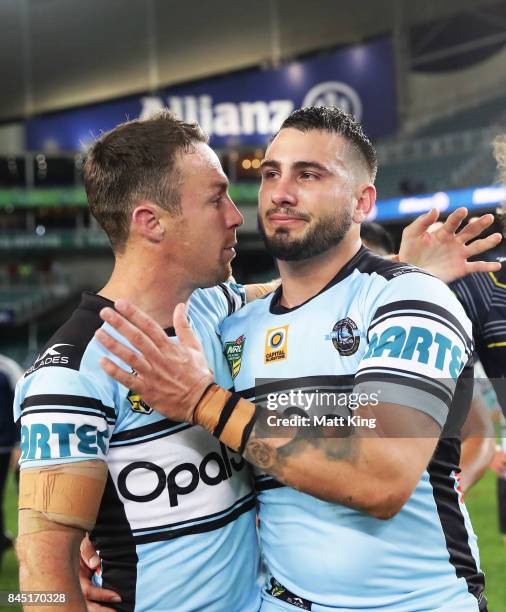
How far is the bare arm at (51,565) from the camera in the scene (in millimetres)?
1954

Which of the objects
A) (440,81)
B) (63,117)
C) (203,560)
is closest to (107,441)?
(203,560)

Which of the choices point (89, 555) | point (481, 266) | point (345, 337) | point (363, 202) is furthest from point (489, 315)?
point (89, 555)

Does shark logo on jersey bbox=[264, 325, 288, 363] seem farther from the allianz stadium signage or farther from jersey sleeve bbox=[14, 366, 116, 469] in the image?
the allianz stadium signage

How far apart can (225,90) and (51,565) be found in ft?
86.1

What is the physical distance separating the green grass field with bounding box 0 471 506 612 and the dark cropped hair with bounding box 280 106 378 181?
366cm

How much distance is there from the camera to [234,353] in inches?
92.6

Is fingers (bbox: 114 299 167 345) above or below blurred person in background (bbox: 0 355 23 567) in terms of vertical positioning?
above

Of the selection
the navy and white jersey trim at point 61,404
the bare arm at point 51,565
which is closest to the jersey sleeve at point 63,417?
the navy and white jersey trim at point 61,404

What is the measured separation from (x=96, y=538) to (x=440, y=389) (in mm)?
1037

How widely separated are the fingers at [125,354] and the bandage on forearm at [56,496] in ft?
1.24

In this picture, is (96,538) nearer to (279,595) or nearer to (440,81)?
(279,595)

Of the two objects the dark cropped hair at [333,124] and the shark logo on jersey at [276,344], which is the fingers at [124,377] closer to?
the shark logo on jersey at [276,344]

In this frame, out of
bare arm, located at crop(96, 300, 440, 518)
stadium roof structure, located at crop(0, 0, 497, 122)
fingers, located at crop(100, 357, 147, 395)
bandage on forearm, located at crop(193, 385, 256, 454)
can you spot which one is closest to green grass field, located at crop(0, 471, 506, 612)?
bare arm, located at crop(96, 300, 440, 518)

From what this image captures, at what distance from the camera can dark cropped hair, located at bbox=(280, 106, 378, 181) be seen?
232 cm
